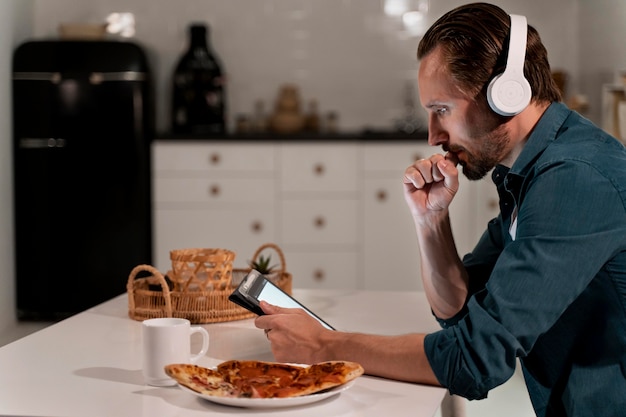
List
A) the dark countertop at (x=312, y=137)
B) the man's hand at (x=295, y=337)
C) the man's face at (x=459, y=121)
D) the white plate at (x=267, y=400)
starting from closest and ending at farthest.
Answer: the white plate at (x=267, y=400) < the man's hand at (x=295, y=337) < the man's face at (x=459, y=121) < the dark countertop at (x=312, y=137)

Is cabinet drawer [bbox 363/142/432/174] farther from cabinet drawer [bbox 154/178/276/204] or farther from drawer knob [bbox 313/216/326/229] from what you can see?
cabinet drawer [bbox 154/178/276/204]

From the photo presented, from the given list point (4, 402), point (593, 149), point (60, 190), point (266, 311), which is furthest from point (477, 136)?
point (60, 190)

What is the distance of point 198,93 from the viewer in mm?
5062

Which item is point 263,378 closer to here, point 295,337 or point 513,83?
point 295,337

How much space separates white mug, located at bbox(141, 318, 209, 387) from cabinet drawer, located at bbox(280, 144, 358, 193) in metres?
3.37

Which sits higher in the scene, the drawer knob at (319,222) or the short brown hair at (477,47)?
the short brown hair at (477,47)

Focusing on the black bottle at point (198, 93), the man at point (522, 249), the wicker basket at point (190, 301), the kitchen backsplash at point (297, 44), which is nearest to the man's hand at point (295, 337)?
the man at point (522, 249)

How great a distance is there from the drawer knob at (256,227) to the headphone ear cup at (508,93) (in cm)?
334

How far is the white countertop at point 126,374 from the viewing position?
50.4 inches

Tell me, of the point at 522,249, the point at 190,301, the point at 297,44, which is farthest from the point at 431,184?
the point at 297,44

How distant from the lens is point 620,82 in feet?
14.1

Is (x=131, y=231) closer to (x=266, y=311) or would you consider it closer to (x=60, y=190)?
(x=60, y=190)

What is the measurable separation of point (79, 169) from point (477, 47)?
11.8 ft

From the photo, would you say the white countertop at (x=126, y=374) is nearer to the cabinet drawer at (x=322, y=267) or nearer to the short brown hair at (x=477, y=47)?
the short brown hair at (x=477, y=47)
